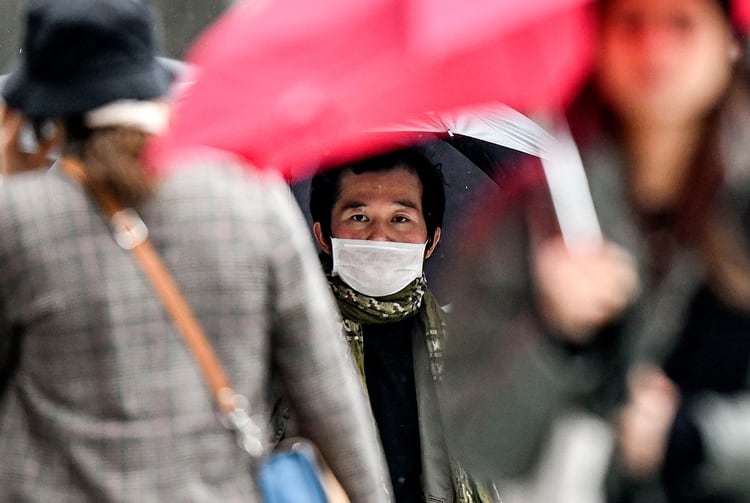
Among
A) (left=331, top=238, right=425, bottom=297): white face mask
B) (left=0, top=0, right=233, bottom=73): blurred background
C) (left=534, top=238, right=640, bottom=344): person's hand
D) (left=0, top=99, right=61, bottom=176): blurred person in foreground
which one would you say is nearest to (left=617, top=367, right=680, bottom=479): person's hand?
(left=534, top=238, right=640, bottom=344): person's hand

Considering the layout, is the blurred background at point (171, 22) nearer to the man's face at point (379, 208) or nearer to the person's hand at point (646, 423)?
the man's face at point (379, 208)

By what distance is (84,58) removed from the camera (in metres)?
2.45

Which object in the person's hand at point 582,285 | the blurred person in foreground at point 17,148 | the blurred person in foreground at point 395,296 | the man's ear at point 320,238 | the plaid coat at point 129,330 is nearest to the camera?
the person's hand at point 582,285

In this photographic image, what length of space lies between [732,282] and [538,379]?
325mm

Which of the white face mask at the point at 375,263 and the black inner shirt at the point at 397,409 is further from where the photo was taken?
the white face mask at the point at 375,263

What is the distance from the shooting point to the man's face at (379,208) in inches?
154

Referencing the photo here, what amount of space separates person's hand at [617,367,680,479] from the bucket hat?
114cm

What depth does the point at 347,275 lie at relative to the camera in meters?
3.90

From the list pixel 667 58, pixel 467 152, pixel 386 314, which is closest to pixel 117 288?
pixel 667 58

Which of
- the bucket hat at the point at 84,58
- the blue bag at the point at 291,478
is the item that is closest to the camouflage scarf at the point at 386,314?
the blue bag at the point at 291,478

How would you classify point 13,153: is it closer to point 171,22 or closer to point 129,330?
point 129,330

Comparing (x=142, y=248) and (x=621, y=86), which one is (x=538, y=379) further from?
(x=142, y=248)

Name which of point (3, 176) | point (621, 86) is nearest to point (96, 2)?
point (3, 176)

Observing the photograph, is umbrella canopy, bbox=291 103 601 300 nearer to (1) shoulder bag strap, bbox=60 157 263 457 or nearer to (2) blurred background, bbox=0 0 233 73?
(1) shoulder bag strap, bbox=60 157 263 457
